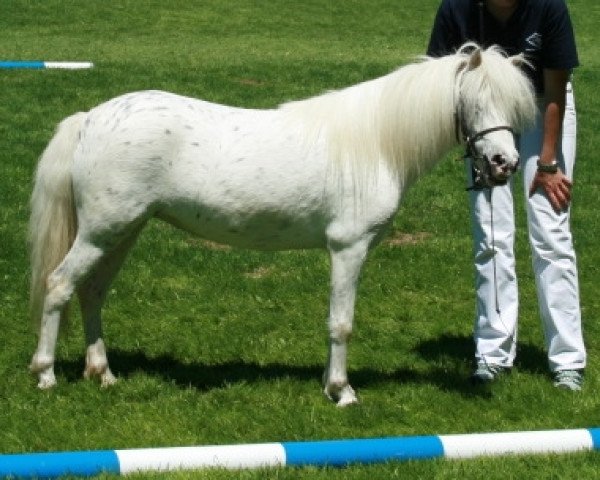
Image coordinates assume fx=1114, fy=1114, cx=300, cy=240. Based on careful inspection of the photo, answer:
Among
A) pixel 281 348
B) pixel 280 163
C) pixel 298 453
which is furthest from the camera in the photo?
pixel 281 348

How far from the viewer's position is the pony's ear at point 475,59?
5.77 metres

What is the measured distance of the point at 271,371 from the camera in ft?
22.2

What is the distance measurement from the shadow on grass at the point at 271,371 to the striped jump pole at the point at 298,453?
993 mm

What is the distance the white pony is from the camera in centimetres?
590

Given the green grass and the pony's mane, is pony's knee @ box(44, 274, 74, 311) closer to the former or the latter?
the green grass

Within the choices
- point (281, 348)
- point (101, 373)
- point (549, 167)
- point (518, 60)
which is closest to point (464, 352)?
point (281, 348)

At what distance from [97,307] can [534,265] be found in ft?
8.50

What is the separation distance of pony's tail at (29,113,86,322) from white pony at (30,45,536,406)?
1cm

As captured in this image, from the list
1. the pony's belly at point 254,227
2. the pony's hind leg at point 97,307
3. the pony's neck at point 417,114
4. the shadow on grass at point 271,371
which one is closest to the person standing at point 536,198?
the shadow on grass at point 271,371

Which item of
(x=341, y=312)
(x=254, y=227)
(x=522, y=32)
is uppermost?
(x=522, y=32)

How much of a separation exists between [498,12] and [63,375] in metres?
3.27

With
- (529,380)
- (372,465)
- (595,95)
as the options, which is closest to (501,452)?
(372,465)

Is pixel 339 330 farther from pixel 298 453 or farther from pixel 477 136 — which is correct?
pixel 477 136

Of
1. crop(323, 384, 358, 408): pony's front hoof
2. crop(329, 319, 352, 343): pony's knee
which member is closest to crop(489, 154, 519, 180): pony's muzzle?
crop(329, 319, 352, 343): pony's knee
